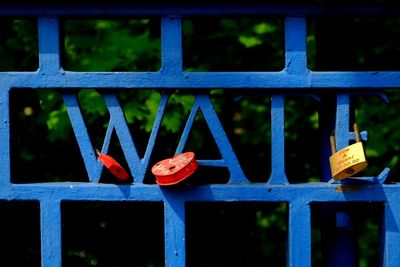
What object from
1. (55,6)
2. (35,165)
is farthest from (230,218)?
(55,6)

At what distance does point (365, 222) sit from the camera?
5.19 m

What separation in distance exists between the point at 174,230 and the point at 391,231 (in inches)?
35.4

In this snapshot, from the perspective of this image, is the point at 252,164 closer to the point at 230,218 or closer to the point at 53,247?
the point at 230,218

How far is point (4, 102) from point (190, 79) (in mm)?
786

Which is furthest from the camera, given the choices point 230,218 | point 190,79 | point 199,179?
point 230,218

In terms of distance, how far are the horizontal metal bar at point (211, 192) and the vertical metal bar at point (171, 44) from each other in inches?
19.7

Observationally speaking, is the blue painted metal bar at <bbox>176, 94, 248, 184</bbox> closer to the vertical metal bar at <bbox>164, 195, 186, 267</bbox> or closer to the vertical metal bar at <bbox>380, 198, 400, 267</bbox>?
the vertical metal bar at <bbox>164, 195, 186, 267</bbox>

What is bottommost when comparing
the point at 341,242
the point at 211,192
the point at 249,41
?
the point at 341,242

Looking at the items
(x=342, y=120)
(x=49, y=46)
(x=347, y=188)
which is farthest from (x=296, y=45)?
(x=49, y=46)

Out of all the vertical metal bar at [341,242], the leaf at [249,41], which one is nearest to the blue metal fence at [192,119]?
the vertical metal bar at [341,242]

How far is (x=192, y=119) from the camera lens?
129 inches

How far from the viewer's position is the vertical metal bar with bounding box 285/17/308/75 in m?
3.23

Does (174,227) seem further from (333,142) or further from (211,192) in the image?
(333,142)

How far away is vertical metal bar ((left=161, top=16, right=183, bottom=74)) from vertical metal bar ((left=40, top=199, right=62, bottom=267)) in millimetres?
734
